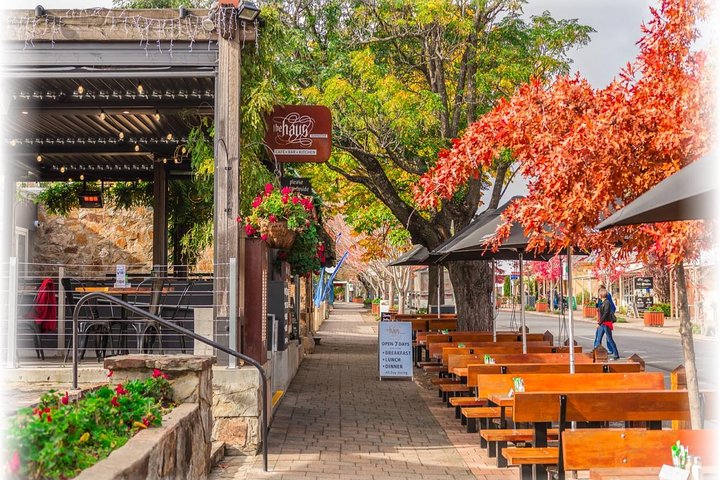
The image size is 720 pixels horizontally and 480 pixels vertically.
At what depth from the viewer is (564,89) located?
7.77 meters

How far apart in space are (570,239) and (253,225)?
3.76 m

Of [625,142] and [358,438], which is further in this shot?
[358,438]

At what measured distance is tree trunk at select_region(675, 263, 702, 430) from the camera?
21.5 feet

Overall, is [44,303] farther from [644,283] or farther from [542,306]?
[542,306]

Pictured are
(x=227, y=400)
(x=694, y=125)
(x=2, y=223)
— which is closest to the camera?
(x=694, y=125)

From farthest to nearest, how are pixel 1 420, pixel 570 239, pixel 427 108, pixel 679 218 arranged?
1. pixel 427 108
2. pixel 570 239
3. pixel 679 218
4. pixel 1 420

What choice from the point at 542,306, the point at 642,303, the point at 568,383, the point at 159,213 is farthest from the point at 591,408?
the point at 542,306

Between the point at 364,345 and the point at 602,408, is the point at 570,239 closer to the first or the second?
the point at 602,408

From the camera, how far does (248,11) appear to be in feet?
A: 31.0

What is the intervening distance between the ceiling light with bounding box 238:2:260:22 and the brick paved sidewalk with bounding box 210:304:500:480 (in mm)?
4837

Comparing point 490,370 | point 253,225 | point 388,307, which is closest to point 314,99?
point 253,225

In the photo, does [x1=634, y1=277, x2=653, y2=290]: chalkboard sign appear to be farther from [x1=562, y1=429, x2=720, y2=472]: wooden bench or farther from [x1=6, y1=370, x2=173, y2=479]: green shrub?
[x1=6, y1=370, x2=173, y2=479]: green shrub

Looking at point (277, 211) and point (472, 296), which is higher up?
point (277, 211)

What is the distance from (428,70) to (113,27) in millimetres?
10612
